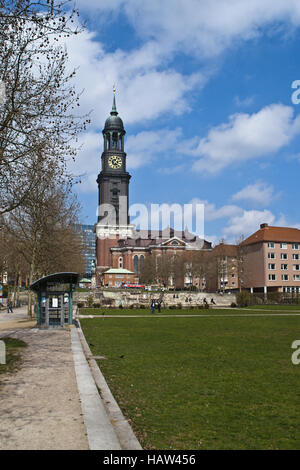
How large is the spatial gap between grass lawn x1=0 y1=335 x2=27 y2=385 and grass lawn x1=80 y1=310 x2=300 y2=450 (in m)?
2.47

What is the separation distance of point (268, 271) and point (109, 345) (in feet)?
235

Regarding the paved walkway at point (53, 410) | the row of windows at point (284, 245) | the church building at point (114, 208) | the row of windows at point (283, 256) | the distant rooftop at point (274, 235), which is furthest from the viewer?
the church building at point (114, 208)

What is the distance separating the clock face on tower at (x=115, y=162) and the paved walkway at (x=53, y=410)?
136 metres

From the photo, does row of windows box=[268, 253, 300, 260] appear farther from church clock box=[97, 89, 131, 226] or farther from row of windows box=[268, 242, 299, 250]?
church clock box=[97, 89, 131, 226]

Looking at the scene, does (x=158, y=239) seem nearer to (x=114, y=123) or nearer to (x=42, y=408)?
(x=114, y=123)

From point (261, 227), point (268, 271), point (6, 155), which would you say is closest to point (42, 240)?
point (6, 155)

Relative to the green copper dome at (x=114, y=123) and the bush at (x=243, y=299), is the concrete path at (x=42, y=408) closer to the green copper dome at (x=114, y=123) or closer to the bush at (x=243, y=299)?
the bush at (x=243, y=299)

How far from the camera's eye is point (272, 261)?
278 ft

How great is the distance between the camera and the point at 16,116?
44.0ft

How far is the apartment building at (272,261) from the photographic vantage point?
84006 millimetres

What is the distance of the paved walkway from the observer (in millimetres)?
5344

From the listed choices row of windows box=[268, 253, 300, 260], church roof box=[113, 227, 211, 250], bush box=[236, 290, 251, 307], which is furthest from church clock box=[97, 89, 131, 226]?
bush box=[236, 290, 251, 307]

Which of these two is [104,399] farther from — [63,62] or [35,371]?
[63,62]

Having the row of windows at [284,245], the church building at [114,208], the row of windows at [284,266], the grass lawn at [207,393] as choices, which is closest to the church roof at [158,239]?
the church building at [114,208]
